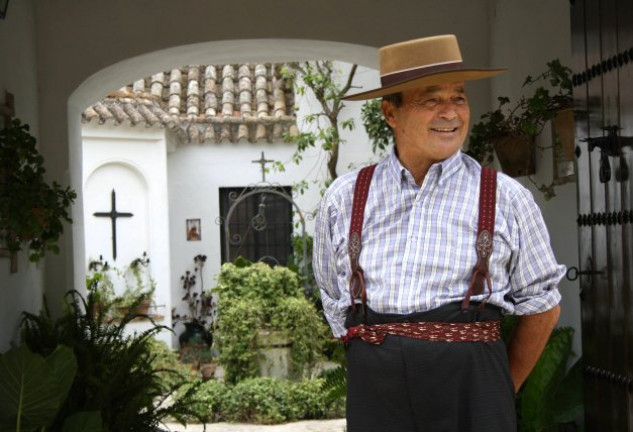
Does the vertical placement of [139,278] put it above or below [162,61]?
below

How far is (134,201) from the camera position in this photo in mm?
14094

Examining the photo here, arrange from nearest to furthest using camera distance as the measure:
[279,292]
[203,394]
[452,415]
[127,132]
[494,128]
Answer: [452,415] < [494,128] < [203,394] < [279,292] < [127,132]

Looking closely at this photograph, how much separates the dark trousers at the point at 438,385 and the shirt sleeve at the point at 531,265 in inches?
5.8

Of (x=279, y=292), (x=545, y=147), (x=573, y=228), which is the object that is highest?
(x=545, y=147)

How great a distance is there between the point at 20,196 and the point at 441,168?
3.17 metres

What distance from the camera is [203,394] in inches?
392

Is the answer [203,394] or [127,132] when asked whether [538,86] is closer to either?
[203,394]

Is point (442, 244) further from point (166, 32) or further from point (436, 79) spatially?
point (166, 32)

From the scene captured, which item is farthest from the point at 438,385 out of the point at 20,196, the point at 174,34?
the point at 174,34

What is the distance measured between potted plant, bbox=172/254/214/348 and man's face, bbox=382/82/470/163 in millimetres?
11632

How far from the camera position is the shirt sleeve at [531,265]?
9.77 feet

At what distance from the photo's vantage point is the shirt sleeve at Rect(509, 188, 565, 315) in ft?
9.77

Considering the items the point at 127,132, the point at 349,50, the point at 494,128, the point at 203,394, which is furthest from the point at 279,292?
the point at 494,128

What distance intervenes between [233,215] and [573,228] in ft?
31.7
